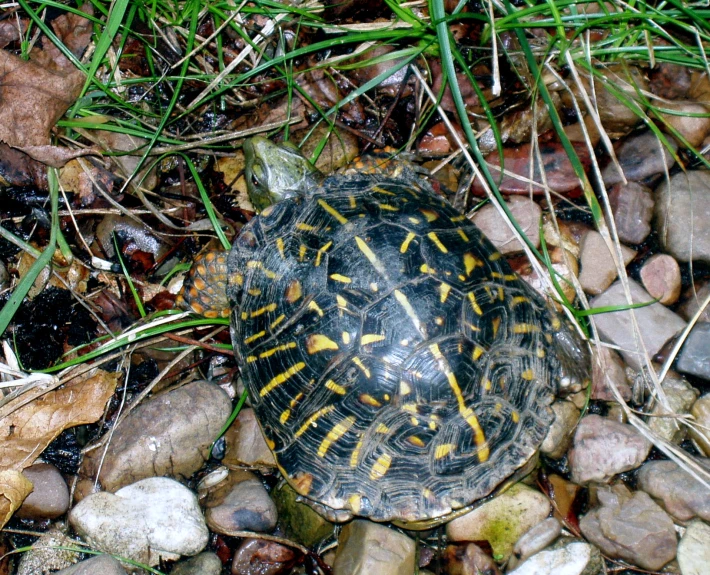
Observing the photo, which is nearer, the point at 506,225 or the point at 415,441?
the point at 415,441

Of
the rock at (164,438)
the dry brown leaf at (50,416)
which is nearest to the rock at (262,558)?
the rock at (164,438)

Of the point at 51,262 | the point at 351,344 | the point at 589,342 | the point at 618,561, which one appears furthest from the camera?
the point at 51,262

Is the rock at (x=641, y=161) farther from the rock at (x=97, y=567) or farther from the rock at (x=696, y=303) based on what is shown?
the rock at (x=97, y=567)

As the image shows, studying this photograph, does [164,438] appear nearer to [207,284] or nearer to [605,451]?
[207,284]

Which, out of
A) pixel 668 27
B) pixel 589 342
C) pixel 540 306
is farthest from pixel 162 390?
pixel 668 27

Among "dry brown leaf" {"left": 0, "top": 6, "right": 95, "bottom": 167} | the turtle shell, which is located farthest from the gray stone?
"dry brown leaf" {"left": 0, "top": 6, "right": 95, "bottom": 167}

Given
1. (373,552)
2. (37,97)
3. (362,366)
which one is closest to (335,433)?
(362,366)

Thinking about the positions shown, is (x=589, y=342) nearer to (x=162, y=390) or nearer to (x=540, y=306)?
(x=540, y=306)
